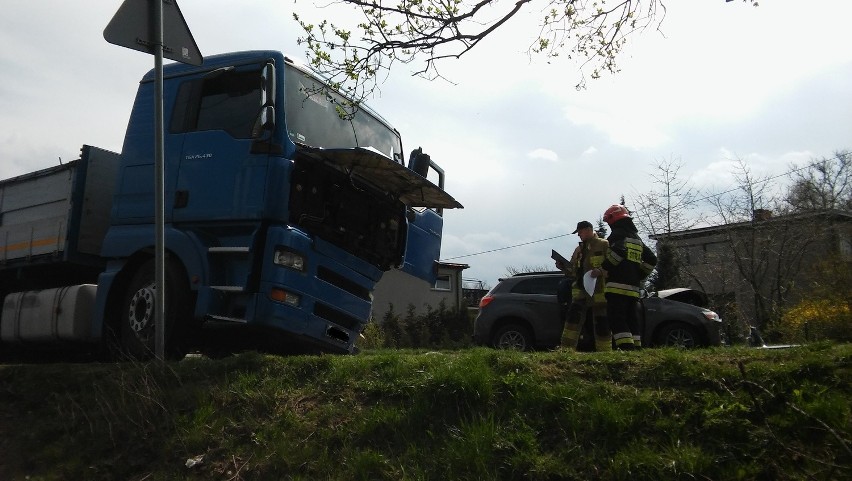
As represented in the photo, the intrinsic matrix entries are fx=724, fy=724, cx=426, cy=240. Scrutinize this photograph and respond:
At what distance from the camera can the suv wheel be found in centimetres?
1225

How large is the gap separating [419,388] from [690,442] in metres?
1.73

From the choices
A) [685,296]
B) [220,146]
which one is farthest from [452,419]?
[685,296]

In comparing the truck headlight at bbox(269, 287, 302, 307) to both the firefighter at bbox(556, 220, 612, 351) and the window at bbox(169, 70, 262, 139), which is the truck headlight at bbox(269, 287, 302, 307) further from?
the firefighter at bbox(556, 220, 612, 351)

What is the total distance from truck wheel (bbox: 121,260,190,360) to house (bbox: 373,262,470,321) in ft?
69.0

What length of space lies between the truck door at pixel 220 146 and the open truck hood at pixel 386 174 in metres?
Result: 0.57

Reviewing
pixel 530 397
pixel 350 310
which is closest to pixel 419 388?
pixel 530 397

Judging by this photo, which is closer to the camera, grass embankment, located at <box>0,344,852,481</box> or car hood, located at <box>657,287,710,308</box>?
grass embankment, located at <box>0,344,852,481</box>

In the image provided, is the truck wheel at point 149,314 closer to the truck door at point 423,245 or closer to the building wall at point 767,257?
the truck door at point 423,245

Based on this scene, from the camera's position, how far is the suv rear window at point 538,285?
485 inches

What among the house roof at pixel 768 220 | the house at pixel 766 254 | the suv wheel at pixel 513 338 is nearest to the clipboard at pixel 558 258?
the suv wheel at pixel 513 338

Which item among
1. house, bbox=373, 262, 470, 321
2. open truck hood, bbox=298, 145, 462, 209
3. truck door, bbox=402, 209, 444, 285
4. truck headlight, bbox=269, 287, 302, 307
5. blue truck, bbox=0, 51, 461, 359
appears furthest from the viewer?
house, bbox=373, 262, 470, 321

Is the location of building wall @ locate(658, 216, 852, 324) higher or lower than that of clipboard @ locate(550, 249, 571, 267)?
higher

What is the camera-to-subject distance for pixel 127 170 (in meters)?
7.82

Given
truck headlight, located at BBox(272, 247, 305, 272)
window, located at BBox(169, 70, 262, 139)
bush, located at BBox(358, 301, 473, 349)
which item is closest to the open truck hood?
window, located at BBox(169, 70, 262, 139)
